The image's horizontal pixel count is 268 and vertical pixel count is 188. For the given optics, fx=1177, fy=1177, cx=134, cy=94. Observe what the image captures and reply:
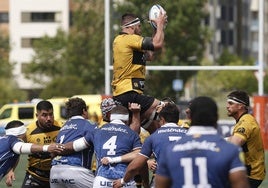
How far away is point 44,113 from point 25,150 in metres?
1.11

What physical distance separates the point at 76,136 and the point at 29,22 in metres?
89.9

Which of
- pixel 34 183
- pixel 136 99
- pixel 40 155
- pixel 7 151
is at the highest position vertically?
pixel 136 99

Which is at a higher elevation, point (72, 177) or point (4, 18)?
point (4, 18)

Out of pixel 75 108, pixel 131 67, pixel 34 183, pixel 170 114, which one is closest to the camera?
pixel 170 114

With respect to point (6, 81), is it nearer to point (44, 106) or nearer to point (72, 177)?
point (44, 106)

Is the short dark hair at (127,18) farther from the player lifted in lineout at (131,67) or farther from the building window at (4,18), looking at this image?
the building window at (4,18)

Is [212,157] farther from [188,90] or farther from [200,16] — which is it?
[188,90]

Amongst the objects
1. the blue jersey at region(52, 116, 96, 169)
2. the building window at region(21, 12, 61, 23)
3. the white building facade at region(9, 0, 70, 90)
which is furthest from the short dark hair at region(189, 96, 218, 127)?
the building window at region(21, 12, 61, 23)

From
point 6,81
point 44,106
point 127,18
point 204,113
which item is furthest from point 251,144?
point 6,81

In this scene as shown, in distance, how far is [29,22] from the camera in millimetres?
103438

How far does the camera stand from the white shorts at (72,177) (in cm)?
1424

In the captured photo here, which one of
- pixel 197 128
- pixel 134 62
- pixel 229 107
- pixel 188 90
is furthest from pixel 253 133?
pixel 188 90

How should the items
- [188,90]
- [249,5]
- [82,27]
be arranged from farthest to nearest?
[249,5] < [188,90] < [82,27]

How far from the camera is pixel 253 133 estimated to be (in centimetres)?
1362
